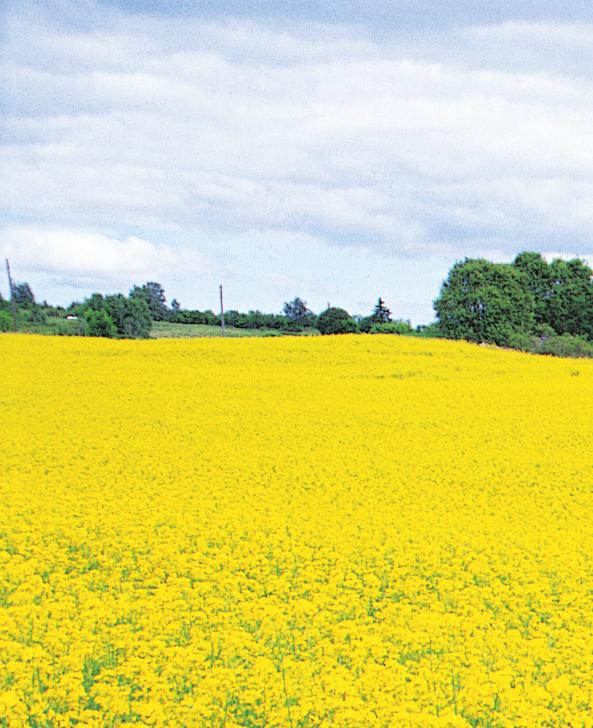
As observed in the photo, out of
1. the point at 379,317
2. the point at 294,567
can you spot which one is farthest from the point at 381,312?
the point at 294,567

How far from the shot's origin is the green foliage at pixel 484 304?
6675 centimetres

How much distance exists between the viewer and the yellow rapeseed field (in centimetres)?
695

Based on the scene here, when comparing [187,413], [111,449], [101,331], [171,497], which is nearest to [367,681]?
[171,497]

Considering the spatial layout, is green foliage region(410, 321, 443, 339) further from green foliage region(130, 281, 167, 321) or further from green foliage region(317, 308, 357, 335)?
green foliage region(130, 281, 167, 321)

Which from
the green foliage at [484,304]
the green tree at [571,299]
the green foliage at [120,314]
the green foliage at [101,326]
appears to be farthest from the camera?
the green foliage at [120,314]

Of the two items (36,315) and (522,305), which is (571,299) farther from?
(36,315)

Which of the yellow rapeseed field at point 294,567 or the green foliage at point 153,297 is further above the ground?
the green foliage at point 153,297

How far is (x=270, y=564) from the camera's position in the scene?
412 inches

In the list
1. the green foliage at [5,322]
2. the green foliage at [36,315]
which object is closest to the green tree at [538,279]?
the green foliage at [5,322]

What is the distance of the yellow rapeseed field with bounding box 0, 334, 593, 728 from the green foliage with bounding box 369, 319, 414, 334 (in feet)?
182

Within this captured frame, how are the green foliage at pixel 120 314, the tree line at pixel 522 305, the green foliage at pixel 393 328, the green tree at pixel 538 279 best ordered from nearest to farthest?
1. the tree line at pixel 522 305
2. the green tree at pixel 538 279
3. the green foliage at pixel 120 314
4. the green foliage at pixel 393 328

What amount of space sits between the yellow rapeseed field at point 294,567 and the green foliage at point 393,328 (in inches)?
2188

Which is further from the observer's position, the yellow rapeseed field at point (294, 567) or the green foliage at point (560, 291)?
the green foliage at point (560, 291)

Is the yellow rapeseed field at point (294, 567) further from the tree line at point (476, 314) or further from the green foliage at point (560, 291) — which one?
the green foliage at point (560, 291)
